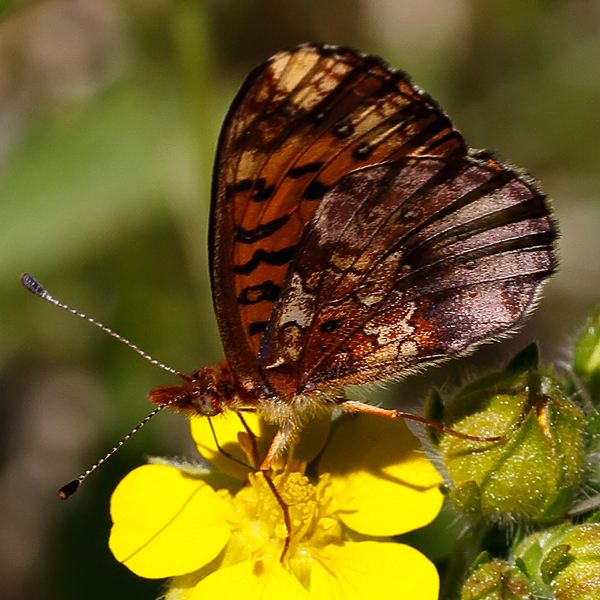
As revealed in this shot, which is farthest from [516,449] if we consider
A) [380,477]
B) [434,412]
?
[380,477]

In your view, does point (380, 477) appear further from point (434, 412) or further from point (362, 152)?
point (362, 152)

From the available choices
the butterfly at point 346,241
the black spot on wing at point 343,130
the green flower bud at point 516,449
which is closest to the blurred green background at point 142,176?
the butterfly at point 346,241

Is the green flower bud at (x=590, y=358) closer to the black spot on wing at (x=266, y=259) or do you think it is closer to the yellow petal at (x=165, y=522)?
the black spot on wing at (x=266, y=259)

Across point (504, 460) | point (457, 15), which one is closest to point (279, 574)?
point (504, 460)

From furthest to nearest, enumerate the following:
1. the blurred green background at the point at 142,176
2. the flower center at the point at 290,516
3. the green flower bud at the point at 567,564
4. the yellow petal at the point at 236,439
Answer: the blurred green background at the point at 142,176, the yellow petal at the point at 236,439, the flower center at the point at 290,516, the green flower bud at the point at 567,564

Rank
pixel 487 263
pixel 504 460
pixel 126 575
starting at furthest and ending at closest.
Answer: pixel 126 575
pixel 487 263
pixel 504 460

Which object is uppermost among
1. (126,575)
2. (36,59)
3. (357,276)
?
(36,59)

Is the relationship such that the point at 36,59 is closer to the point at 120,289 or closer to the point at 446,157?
the point at 120,289
